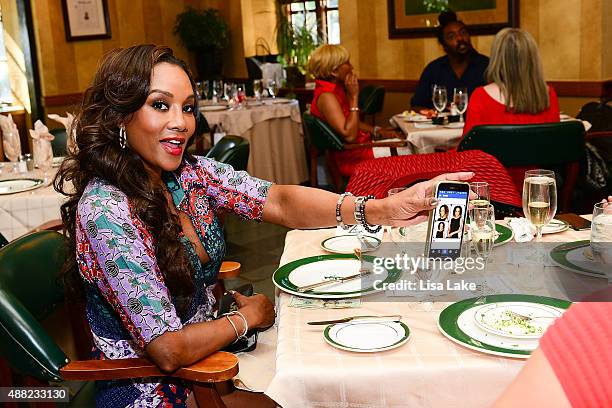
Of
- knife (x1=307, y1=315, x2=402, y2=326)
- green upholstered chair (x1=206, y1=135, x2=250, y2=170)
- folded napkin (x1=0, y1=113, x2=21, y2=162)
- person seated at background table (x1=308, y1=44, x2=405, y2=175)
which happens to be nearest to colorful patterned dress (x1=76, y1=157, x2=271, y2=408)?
knife (x1=307, y1=315, x2=402, y2=326)

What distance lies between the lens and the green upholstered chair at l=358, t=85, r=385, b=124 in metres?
7.72

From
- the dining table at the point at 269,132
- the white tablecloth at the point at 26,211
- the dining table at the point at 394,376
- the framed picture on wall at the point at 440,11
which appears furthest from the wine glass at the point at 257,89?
the dining table at the point at 394,376

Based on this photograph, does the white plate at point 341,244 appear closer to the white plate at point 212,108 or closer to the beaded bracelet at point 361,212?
the beaded bracelet at point 361,212

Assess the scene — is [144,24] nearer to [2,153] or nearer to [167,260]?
[2,153]

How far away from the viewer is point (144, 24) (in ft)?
32.0

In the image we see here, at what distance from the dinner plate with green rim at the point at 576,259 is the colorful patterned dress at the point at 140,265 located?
2.83 feet

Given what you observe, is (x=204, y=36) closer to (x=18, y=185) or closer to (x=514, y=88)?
(x=18, y=185)

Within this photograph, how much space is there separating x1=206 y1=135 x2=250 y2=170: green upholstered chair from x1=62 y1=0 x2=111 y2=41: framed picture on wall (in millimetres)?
5584

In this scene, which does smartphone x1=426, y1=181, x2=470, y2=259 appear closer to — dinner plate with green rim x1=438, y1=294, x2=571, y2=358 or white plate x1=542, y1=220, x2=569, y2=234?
dinner plate with green rim x1=438, y1=294, x2=571, y2=358

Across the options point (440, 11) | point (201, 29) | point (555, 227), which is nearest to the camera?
point (555, 227)

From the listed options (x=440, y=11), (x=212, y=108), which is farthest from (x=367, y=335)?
(x=440, y=11)

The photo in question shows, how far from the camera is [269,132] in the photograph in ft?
23.7

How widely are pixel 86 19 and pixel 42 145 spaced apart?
5.42m

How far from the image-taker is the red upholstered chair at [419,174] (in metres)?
2.67
